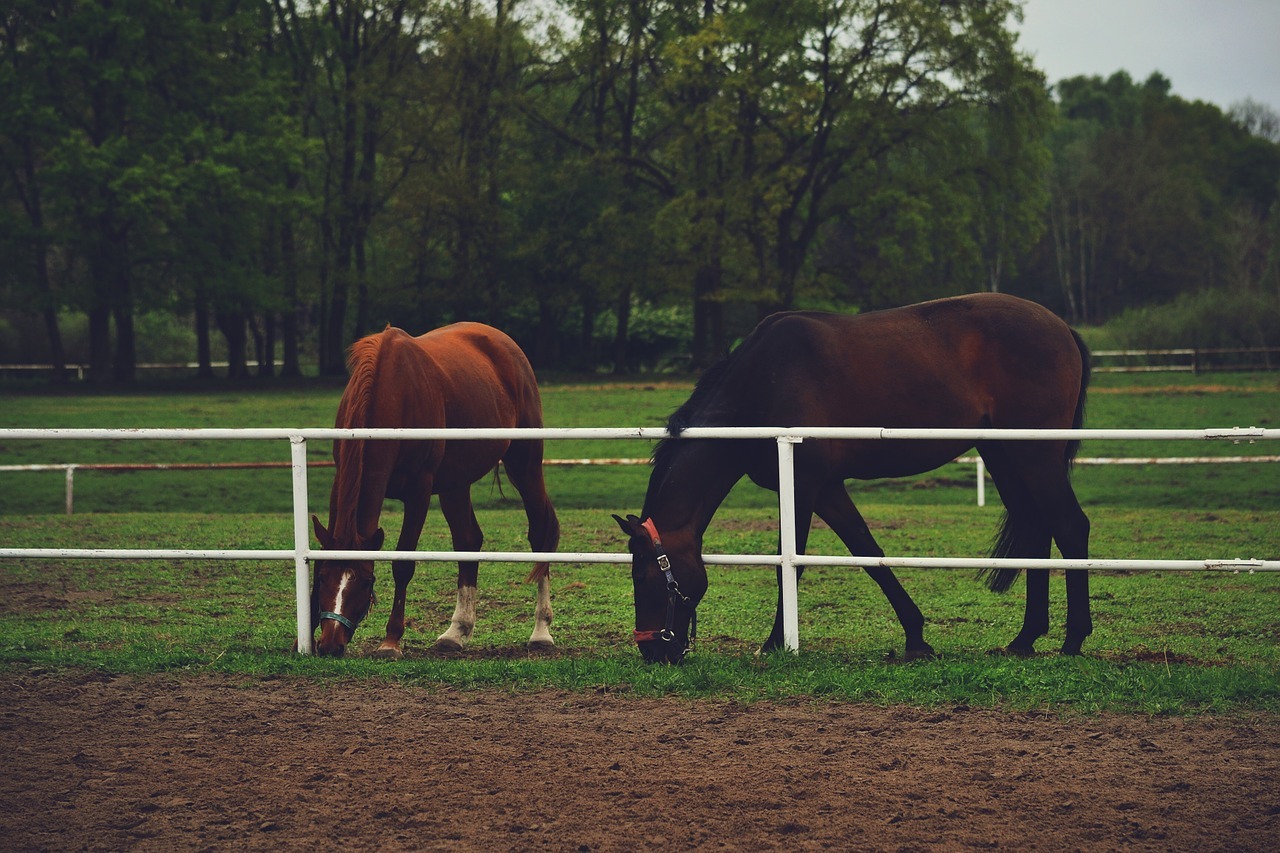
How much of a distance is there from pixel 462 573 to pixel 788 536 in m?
A: 2.16

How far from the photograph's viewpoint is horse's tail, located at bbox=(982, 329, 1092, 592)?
650 cm

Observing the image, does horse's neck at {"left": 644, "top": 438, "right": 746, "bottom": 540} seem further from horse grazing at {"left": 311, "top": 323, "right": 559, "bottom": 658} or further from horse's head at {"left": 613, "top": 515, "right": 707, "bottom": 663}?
horse grazing at {"left": 311, "top": 323, "right": 559, "bottom": 658}

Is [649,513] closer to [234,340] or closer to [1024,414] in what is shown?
[1024,414]

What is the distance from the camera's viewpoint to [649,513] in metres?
6.18

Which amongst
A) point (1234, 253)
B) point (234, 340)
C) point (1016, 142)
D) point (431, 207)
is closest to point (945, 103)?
point (1016, 142)

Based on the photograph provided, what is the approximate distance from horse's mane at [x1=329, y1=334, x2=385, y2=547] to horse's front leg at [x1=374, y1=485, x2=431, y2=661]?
41cm

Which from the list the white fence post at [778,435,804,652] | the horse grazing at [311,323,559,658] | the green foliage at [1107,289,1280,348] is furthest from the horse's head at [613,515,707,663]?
the green foliage at [1107,289,1280,348]

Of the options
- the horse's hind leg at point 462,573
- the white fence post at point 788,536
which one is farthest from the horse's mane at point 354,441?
the white fence post at point 788,536

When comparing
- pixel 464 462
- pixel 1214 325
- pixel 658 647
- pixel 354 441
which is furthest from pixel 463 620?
pixel 1214 325

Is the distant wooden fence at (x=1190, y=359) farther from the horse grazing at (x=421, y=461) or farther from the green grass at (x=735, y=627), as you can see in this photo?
the horse grazing at (x=421, y=461)

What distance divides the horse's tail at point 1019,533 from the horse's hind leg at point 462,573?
9.71ft

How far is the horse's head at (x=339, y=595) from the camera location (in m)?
6.01

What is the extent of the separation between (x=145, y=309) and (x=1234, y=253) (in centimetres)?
5102

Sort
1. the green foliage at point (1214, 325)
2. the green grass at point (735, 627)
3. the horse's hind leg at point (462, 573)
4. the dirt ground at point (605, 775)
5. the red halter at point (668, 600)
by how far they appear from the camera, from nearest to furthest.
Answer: the dirt ground at point (605, 775) < the green grass at point (735, 627) < the red halter at point (668, 600) < the horse's hind leg at point (462, 573) < the green foliage at point (1214, 325)
